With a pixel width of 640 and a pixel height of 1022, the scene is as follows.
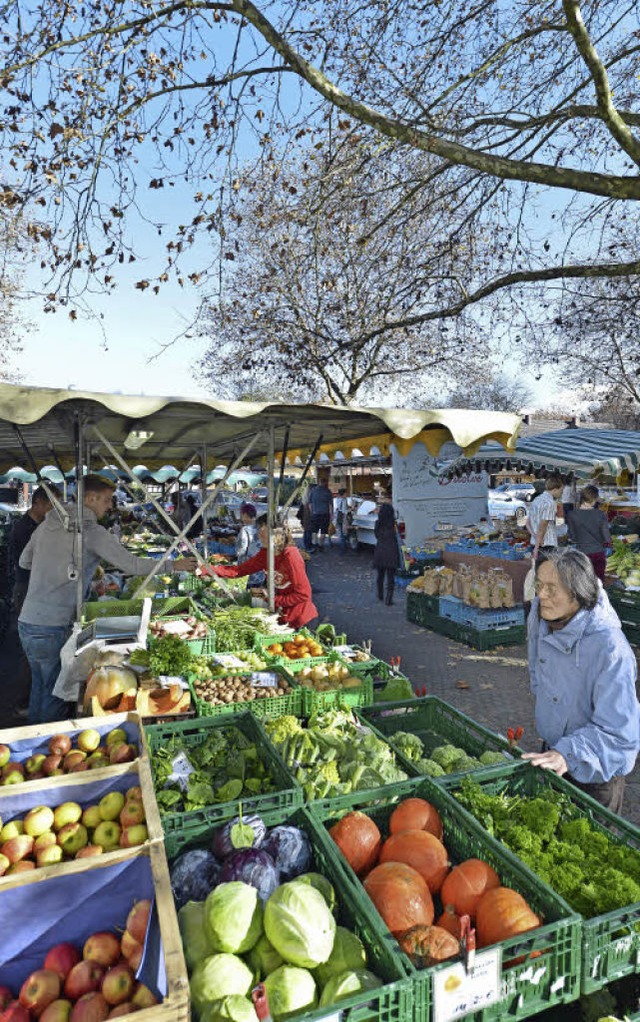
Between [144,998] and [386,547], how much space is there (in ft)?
32.5

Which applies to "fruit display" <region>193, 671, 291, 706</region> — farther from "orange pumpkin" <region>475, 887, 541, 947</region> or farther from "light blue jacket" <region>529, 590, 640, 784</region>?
"orange pumpkin" <region>475, 887, 541, 947</region>

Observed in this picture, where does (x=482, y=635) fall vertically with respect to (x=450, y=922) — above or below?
below

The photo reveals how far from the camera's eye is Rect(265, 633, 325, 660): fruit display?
14.9ft

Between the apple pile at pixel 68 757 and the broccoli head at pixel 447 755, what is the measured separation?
1488 millimetres

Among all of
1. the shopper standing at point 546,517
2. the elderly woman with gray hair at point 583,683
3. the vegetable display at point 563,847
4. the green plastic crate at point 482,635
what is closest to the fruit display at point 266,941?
the vegetable display at point 563,847

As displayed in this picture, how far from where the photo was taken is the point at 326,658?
14.5 feet

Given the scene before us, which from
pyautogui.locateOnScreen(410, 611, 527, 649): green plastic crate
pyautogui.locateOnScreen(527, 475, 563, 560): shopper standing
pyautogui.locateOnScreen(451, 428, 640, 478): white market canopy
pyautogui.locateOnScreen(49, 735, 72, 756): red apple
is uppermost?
pyautogui.locateOnScreen(451, 428, 640, 478): white market canopy

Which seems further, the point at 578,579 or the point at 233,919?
the point at 578,579

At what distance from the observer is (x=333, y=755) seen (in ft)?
9.18

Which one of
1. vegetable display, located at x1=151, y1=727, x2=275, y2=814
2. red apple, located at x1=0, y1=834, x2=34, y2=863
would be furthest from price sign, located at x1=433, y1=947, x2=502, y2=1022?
red apple, located at x1=0, y1=834, x2=34, y2=863

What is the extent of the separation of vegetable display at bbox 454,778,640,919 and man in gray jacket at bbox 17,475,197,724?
3.47 meters

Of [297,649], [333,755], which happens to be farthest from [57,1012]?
[297,649]

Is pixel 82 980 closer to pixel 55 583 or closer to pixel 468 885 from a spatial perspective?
pixel 468 885

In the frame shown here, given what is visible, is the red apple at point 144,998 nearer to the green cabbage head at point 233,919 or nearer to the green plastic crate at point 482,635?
the green cabbage head at point 233,919
